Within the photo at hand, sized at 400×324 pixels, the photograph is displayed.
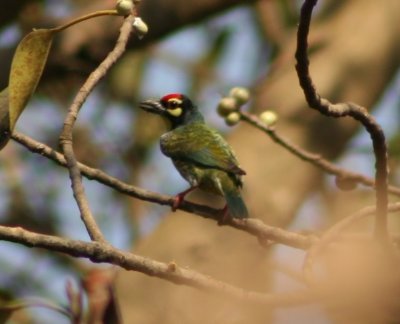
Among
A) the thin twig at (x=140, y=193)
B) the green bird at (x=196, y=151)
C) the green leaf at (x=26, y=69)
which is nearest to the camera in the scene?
the green leaf at (x=26, y=69)

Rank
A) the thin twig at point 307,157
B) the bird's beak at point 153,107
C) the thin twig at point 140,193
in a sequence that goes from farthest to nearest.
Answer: the bird's beak at point 153,107 < the thin twig at point 307,157 < the thin twig at point 140,193

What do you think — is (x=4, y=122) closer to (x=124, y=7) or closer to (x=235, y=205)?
(x=124, y=7)

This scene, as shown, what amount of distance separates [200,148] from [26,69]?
7.10 feet

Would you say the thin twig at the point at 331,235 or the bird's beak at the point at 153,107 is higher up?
the bird's beak at the point at 153,107

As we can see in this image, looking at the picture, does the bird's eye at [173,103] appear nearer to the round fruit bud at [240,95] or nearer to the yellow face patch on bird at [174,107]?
the yellow face patch on bird at [174,107]

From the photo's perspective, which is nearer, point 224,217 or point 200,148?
point 224,217

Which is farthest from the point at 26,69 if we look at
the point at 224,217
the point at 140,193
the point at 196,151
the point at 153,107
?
the point at 153,107

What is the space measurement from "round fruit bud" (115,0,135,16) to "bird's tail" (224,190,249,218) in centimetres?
98

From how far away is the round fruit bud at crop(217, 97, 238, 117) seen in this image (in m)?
3.49

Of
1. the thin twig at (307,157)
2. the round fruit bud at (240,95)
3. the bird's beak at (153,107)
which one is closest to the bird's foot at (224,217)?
the thin twig at (307,157)

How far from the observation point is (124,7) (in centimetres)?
242

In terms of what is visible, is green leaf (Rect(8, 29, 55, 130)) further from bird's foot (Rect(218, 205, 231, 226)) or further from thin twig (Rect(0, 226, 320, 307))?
bird's foot (Rect(218, 205, 231, 226))

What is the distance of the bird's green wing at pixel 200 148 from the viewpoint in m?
4.20

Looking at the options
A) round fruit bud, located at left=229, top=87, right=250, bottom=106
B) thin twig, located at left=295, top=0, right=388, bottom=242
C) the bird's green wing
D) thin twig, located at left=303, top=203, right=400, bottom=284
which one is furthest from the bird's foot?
thin twig, located at left=295, top=0, right=388, bottom=242
